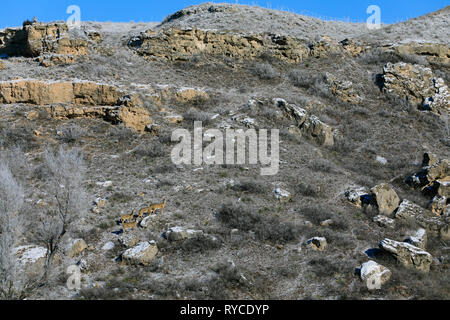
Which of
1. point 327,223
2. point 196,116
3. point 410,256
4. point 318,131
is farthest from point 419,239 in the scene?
point 196,116

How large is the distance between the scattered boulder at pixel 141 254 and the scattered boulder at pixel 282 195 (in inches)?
193

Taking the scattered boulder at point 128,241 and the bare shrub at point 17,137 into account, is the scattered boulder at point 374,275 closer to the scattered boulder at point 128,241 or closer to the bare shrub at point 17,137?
the scattered boulder at point 128,241

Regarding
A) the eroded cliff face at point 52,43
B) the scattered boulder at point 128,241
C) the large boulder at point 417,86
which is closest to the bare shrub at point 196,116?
the eroded cliff face at point 52,43

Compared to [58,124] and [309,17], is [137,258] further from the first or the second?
[309,17]

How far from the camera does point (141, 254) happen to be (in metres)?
8.66

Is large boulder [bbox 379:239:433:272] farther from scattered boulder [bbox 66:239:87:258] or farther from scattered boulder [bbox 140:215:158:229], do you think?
scattered boulder [bbox 66:239:87:258]

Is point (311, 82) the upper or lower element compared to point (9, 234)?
upper

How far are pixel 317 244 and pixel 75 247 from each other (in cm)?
646

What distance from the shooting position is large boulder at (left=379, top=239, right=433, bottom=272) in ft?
28.3

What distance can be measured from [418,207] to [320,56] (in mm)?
16206

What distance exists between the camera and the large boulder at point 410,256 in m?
8.62

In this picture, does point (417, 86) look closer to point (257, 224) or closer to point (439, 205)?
point (439, 205)
